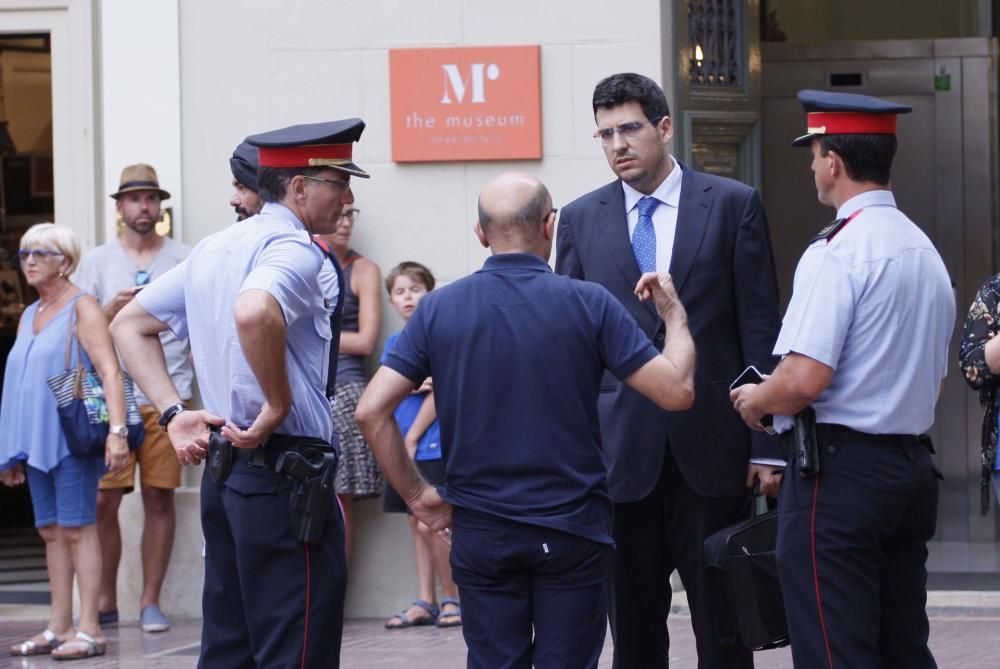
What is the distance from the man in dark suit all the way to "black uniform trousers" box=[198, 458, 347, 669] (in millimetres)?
1047

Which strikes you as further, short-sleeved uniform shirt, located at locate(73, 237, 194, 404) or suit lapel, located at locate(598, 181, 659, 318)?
short-sleeved uniform shirt, located at locate(73, 237, 194, 404)

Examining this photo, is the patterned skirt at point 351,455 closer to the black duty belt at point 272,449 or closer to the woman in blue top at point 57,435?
the woman in blue top at point 57,435

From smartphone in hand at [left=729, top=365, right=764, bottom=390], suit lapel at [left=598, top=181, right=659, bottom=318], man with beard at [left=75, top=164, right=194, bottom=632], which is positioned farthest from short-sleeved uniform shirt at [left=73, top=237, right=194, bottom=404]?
smartphone in hand at [left=729, top=365, right=764, bottom=390]

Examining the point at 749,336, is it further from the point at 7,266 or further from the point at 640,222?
the point at 7,266

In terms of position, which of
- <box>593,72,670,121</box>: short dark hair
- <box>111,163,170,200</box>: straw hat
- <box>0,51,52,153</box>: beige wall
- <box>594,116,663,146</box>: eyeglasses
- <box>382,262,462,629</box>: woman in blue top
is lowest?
<box>382,262,462,629</box>: woman in blue top

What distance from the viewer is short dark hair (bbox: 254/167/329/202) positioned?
4.55 metres

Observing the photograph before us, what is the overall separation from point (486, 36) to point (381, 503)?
2420 millimetres

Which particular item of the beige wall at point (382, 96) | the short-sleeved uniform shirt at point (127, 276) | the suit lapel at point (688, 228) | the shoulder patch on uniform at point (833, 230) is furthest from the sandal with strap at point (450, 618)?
the shoulder patch on uniform at point (833, 230)

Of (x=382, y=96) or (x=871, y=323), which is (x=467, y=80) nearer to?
(x=382, y=96)

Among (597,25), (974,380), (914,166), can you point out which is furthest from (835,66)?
(974,380)

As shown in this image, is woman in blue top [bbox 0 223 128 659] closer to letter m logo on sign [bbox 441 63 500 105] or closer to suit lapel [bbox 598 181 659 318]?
letter m logo on sign [bbox 441 63 500 105]

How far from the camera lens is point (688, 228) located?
5113 mm

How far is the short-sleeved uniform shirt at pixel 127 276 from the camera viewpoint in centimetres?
834

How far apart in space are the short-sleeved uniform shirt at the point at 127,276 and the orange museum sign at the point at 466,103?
1272 mm
